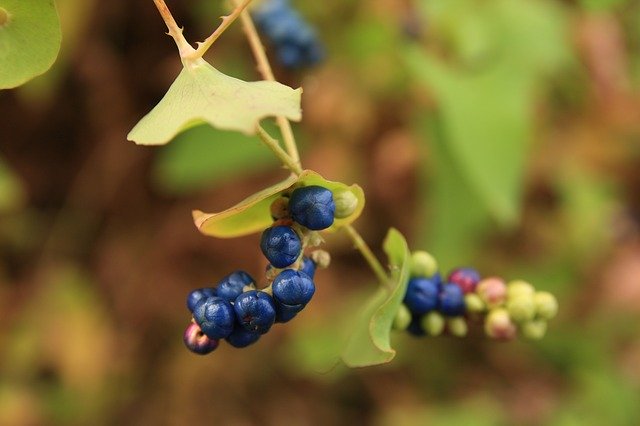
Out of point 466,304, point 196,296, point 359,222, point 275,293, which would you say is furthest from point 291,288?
point 359,222

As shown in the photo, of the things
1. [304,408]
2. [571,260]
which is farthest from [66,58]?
[571,260]

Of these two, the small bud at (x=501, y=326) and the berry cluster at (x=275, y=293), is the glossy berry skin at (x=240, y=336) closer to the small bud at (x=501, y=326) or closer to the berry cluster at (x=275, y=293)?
the berry cluster at (x=275, y=293)

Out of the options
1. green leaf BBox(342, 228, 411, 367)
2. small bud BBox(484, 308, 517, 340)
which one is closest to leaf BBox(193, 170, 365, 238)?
green leaf BBox(342, 228, 411, 367)

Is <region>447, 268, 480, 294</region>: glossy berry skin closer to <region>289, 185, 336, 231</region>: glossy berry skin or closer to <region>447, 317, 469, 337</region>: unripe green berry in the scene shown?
<region>447, 317, 469, 337</region>: unripe green berry

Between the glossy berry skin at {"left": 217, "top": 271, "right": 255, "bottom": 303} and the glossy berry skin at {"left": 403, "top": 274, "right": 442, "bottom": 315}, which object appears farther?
the glossy berry skin at {"left": 403, "top": 274, "right": 442, "bottom": 315}

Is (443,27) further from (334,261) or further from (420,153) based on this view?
(334,261)

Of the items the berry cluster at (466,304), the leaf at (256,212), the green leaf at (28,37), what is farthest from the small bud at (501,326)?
the green leaf at (28,37)
